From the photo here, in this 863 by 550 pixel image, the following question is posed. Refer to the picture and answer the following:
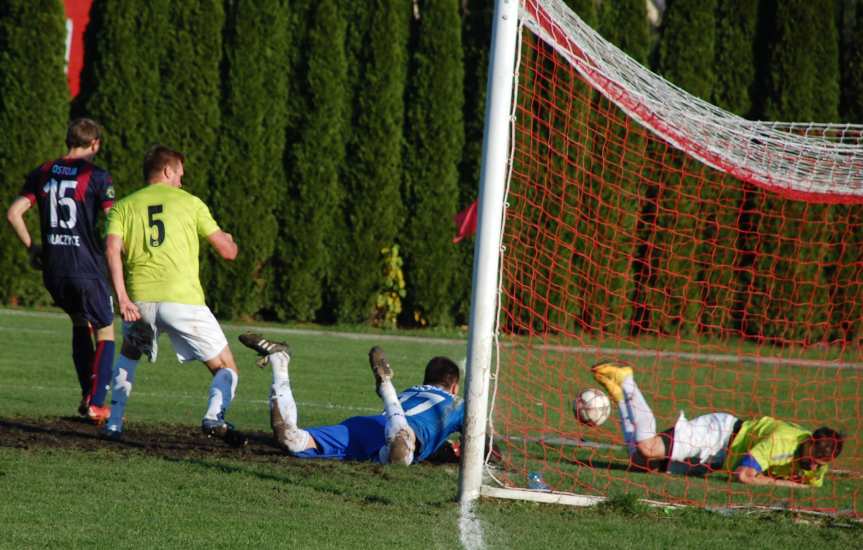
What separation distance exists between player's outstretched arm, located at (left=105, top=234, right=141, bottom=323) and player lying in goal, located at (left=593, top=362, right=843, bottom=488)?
131 inches

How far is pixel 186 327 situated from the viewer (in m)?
7.14

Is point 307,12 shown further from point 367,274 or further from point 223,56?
point 367,274

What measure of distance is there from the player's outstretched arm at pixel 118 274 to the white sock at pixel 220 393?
63cm

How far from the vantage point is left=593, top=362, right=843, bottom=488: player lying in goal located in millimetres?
7672

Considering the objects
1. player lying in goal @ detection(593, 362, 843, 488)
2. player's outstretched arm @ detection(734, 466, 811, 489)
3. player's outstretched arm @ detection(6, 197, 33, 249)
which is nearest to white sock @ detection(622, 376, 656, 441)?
player lying in goal @ detection(593, 362, 843, 488)

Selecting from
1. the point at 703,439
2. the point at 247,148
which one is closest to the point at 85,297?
the point at 703,439

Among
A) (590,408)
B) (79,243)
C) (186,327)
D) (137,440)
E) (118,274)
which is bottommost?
(137,440)

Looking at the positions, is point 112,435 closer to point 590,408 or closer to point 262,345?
point 262,345

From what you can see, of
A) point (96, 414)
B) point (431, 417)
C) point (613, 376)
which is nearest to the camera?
point (431, 417)

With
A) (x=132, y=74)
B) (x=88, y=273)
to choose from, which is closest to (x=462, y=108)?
(x=132, y=74)

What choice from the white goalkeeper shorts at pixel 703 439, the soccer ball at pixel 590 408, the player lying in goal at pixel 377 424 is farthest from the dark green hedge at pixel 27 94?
the white goalkeeper shorts at pixel 703 439

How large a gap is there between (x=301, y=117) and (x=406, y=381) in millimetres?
8023

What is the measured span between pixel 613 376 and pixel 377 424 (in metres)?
1.96

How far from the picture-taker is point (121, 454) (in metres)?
6.76
